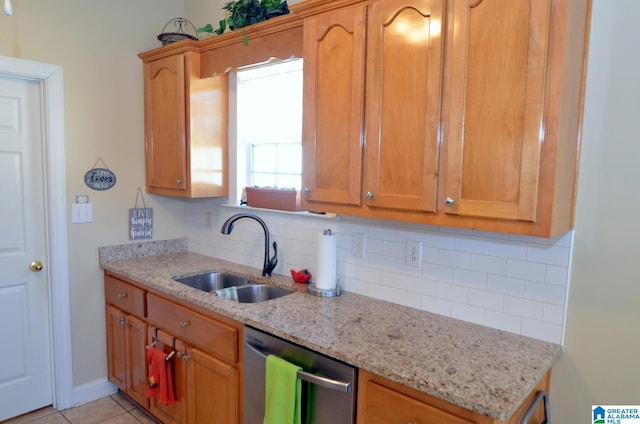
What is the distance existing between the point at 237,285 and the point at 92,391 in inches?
51.4

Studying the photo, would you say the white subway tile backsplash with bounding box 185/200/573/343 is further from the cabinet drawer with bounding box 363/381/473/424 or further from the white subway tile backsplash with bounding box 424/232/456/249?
the cabinet drawer with bounding box 363/381/473/424

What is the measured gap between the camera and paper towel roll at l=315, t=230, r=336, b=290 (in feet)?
6.96

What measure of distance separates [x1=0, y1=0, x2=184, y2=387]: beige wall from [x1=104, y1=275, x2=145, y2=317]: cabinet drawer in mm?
87

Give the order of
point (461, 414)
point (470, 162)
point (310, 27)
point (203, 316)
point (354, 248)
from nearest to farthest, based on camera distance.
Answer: point (461, 414) → point (470, 162) → point (310, 27) → point (203, 316) → point (354, 248)

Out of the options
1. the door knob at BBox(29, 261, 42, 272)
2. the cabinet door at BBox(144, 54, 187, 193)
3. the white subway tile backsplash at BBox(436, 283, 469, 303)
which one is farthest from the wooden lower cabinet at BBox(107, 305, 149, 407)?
the white subway tile backsplash at BBox(436, 283, 469, 303)

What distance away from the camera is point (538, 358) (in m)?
1.48

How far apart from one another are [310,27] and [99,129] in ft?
5.50

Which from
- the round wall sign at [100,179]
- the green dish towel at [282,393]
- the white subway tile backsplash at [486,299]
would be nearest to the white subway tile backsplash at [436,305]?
the white subway tile backsplash at [486,299]

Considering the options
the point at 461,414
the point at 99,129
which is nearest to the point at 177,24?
the point at 99,129

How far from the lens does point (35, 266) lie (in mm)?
2637

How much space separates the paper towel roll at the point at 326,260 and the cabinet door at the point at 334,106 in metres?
0.23

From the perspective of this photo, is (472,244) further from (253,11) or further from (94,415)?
(94,415)

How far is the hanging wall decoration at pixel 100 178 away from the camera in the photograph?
2748 millimetres

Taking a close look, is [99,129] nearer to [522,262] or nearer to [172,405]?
[172,405]
